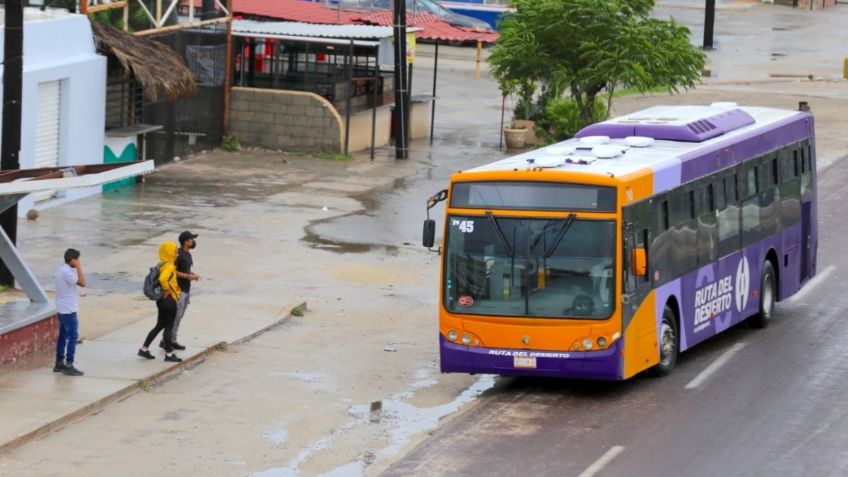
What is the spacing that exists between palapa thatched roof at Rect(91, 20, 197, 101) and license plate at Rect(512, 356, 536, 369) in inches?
595

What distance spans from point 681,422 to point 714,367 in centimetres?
290

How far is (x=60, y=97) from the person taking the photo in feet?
98.5

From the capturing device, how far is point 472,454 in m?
15.9

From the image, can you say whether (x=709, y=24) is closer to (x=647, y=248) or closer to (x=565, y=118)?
(x=565, y=118)

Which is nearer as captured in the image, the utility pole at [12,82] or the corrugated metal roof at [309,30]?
the utility pole at [12,82]

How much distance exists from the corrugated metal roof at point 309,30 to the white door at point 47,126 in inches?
338

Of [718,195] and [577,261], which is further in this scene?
[718,195]

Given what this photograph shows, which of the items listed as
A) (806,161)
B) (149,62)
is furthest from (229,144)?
(806,161)

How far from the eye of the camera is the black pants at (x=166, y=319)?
19.1m

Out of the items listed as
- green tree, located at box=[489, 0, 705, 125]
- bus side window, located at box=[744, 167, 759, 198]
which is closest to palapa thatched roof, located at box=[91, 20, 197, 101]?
green tree, located at box=[489, 0, 705, 125]

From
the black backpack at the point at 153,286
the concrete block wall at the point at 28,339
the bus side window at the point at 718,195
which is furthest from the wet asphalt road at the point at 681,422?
the concrete block wall at the point at 28,339

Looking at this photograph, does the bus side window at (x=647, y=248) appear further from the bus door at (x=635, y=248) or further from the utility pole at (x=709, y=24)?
the utility pole at (x=709, y=24)

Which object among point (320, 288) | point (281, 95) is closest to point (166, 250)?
point (320, 288)

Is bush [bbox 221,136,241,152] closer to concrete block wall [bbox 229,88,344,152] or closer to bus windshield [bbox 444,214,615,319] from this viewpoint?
concrete block wall [bbox 229,88,344,152]
